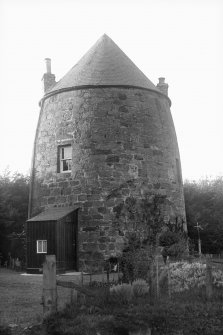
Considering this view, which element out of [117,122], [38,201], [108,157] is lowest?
[38,201]

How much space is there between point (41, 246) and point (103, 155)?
14.9 feet

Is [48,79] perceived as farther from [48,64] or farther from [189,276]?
[189,276]

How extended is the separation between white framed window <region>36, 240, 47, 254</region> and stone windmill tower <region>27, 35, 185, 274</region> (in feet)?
2.16

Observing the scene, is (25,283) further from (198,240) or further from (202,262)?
(198,240)

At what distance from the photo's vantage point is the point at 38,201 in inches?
868

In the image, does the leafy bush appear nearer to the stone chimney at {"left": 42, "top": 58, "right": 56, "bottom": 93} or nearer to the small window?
the small window

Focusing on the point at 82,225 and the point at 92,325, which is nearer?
the point at 92,325

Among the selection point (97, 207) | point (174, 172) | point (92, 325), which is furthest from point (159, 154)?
point (92, 325)

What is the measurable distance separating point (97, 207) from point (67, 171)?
2184 millimetres

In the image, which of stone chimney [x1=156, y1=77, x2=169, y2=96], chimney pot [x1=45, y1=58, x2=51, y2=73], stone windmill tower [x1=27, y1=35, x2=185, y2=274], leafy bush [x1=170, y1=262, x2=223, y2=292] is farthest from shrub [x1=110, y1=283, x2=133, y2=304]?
chimney pot [x1=45, y1=58, x2=51, y2=73]

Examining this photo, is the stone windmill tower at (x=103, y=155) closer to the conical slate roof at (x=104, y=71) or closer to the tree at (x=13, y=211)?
the conical slate roof at (x=104, y=71)

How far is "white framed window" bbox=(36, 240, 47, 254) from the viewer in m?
19.3

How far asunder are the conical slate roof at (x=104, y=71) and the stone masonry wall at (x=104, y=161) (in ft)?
1.36

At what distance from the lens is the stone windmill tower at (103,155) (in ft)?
66.7
